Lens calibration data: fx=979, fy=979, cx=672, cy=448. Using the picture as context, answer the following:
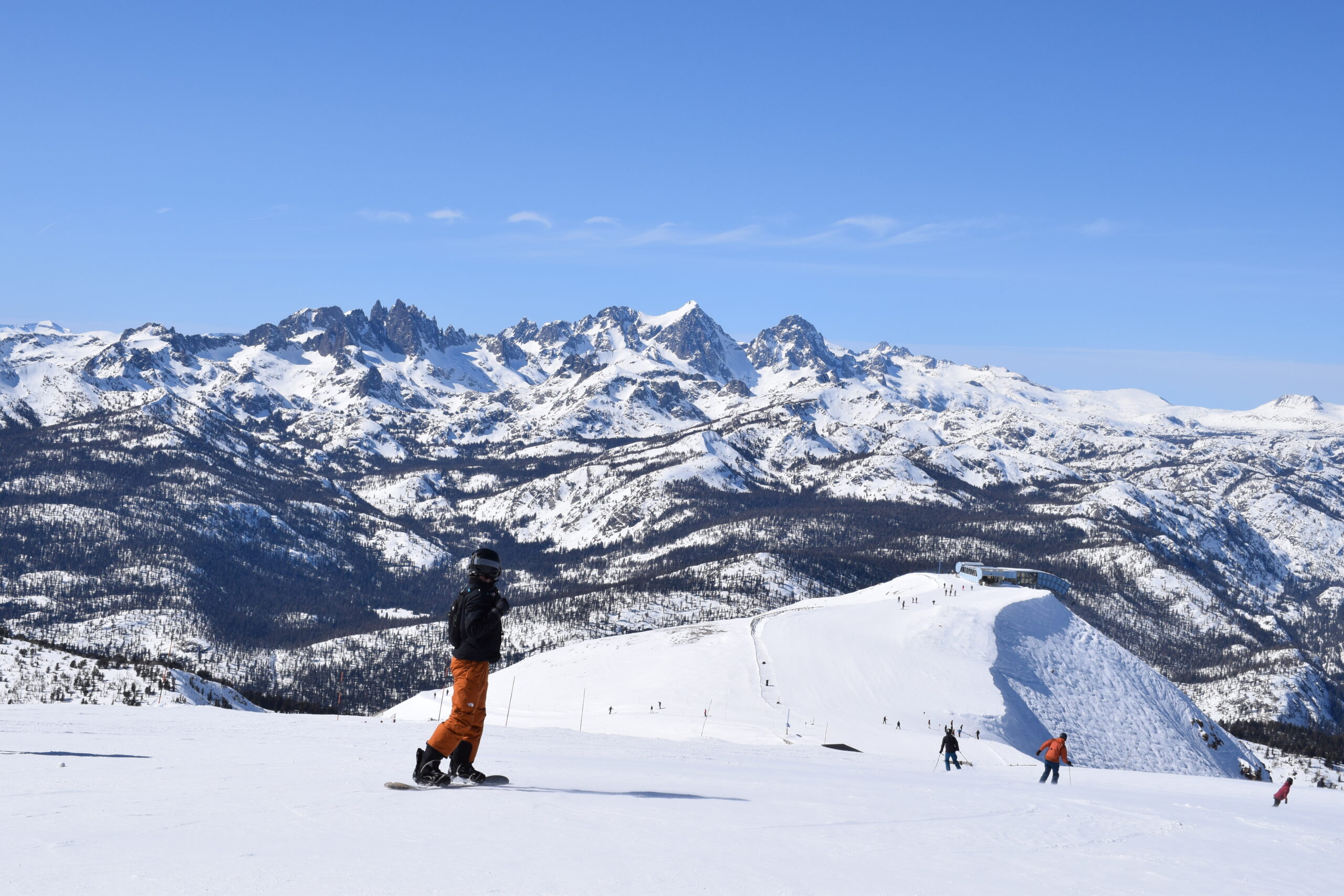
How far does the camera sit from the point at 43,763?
13680 millimetres

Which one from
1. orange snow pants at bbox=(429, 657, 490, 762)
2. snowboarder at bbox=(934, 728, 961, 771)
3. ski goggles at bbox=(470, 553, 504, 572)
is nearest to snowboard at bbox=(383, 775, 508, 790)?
orange snow pants at bbox=(429, 657, 490, 762)

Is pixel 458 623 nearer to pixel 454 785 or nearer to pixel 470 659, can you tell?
pixel 470 659

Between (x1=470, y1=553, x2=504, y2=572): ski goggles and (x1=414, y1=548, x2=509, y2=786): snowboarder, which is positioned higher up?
(x1=470, y1=553, x2=504, y2=572): ski goggles

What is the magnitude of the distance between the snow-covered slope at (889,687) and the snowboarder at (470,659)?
154ft

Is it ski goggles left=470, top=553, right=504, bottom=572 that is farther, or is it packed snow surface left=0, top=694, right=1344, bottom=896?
ski goggles left=470, top=553, right=504, bottom=572

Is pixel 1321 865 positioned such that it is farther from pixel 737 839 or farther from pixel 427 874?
pixel 427 874

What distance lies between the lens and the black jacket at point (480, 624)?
13.9 meters

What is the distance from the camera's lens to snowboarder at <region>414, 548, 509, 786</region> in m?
13.8

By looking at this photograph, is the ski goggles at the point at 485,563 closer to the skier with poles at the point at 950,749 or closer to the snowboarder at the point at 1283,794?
the skier with poles at the point at 950,749

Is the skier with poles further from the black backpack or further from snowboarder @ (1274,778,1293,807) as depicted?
the black backpack

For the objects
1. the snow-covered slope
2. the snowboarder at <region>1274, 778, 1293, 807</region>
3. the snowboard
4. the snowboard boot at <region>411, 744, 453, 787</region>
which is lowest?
the snow-covered slope

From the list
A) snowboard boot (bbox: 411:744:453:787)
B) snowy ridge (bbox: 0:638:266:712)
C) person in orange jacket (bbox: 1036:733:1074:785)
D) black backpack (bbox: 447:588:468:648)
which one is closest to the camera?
snowboard boot (bbox: 411:744:453:787)

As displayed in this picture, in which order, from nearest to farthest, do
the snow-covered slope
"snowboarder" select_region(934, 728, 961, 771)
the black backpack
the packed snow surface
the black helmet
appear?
the packed snow surface, the black helmet, the black backpack, "snowboarder" select_region(934, 728, 961, 771), the snow-covered slope

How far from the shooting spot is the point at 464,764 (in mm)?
14023
